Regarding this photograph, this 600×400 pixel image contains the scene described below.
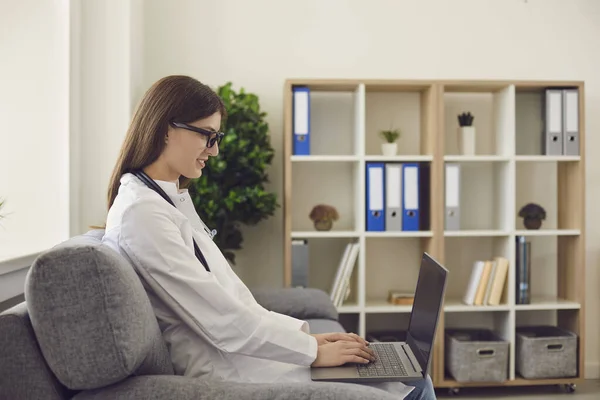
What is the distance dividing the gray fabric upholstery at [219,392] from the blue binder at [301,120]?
2279mm

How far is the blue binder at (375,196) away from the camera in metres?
3.52

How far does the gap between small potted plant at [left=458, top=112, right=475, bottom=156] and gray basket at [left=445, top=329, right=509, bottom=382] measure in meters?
1.02

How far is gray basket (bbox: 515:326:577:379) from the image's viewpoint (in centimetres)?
354

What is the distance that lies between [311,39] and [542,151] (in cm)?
144

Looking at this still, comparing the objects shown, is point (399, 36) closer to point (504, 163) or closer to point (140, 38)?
point (504, 163)

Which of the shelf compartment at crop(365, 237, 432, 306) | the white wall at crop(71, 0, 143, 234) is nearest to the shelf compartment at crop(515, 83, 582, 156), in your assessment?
the shelf compartment at crop(365, 237, 432, 306)

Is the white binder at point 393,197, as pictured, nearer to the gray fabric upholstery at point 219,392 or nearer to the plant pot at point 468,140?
the plant pot at point 468,140

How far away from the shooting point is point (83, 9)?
3.21m

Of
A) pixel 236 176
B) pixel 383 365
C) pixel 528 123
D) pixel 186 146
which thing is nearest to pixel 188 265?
pixel 186 146

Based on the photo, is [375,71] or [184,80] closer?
[184,80]

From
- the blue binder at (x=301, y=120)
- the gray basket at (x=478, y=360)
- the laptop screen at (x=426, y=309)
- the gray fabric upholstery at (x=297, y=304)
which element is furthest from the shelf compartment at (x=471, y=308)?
the laptop screen at (x=426, y=309)

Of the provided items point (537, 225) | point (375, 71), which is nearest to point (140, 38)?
point (375, 71)

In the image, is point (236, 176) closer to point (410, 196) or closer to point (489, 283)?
point (410, 196)

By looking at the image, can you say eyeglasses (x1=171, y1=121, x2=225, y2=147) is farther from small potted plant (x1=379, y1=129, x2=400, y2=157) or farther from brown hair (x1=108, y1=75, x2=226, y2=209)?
small potted plant (x1=379, y1=129, x2=400, y2=157)
